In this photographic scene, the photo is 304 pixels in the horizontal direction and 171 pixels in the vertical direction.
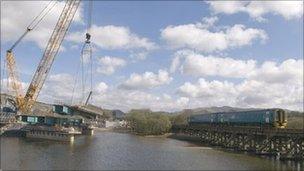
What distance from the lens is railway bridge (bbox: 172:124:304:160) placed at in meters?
63.6

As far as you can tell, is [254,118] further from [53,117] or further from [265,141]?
[53,117]

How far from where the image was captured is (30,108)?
404ft

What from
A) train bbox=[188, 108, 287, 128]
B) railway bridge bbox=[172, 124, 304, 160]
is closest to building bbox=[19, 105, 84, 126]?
train bbox=[188, 108, 287, 128]

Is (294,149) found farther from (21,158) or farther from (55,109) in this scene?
(55,109)

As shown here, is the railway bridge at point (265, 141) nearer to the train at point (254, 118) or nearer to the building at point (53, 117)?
the train at point (254, 118)

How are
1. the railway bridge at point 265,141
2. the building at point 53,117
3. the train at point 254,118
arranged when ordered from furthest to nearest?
the building at point 53,117
the train at point 254,118
the railway bridge at point 265,141

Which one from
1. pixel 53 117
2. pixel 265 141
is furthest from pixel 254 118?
pixel 53 117

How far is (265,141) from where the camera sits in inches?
2874

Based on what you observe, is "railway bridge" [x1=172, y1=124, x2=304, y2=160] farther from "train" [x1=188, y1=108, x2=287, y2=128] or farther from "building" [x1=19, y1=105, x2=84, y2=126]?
"building" [x1=19, y1=105, x2=84, y2=126]

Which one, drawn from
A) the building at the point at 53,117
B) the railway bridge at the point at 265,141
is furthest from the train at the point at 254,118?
the building at the point at 53,117

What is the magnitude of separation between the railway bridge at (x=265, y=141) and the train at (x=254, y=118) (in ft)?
5.65

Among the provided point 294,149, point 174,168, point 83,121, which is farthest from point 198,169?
point 83,121

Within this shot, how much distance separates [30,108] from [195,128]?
46.2 metres

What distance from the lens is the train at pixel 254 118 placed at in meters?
71.4
